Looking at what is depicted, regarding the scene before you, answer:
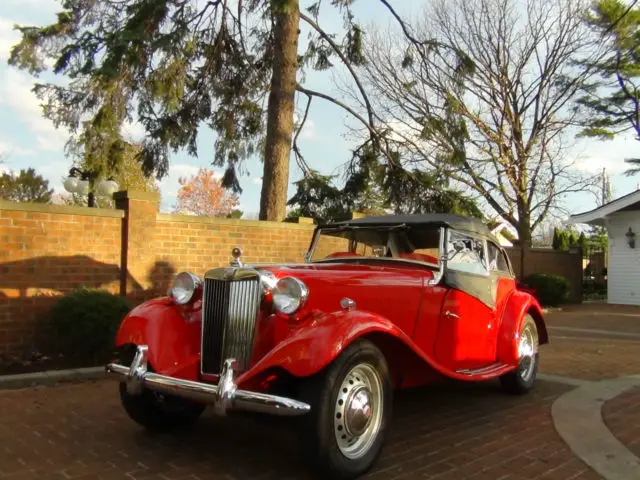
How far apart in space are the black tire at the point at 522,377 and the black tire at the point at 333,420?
2691mm

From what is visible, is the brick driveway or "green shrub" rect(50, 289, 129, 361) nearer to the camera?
the brick driveway

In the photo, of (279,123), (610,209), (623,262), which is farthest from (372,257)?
(623,262)

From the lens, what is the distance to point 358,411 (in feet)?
12.4

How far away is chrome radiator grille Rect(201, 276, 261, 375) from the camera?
13.1 feet

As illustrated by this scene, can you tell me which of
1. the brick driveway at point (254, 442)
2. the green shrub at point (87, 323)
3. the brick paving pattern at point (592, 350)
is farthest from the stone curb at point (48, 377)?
the brick paving pattern at point (592, 350)

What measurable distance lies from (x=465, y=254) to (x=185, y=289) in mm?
2662

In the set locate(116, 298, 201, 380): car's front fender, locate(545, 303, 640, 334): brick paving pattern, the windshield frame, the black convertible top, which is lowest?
locate(545, 303, 640, 334): brick paving pattern

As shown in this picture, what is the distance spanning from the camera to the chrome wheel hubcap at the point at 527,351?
625 centimetres

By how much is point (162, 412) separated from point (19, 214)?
4.48 metres

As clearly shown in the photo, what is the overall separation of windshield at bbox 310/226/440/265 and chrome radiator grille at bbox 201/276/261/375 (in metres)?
1.70

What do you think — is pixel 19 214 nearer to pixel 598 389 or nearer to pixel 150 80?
pixel 150 80

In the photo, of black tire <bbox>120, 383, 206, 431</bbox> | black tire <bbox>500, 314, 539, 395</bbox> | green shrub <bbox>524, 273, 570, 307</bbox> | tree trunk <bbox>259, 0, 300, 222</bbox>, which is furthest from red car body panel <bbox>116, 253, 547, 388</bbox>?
green shrub <bbox>524, 273, 570, 307</bbox>

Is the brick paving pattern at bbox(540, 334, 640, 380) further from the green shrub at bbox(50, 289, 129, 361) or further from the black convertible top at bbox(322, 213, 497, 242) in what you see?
the green shrub at bbox(50, 289, 129, 361)

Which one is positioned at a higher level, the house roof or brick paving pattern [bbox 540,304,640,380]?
the house roof
